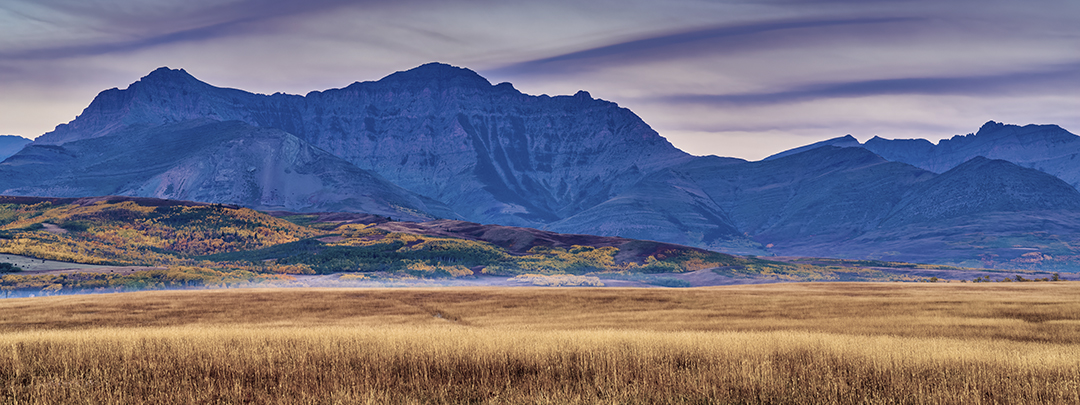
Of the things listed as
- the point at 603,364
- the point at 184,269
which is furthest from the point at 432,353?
the point at 184,269

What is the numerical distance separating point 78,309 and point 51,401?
4640 centimetres

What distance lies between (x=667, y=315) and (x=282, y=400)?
35800mm

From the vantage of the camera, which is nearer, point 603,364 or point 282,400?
point 282,400

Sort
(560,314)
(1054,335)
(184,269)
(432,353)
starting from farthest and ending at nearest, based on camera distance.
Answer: (184,269)
(560,314)
(1054,335)
(432,353)

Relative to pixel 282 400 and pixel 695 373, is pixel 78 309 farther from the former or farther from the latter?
pixel 695 373

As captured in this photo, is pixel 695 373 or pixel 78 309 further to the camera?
pixel 78 309

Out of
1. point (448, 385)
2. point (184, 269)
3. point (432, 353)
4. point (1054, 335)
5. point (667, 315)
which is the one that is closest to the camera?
point (448, 385)

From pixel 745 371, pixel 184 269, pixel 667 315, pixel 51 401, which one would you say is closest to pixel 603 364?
pixel 745 371

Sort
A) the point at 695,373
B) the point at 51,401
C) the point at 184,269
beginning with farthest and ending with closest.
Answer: the point at 184,269 < the point at 695,373 < the point at 51,401

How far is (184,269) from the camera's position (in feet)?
578

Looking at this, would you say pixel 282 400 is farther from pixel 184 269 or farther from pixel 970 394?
pixel 184 269

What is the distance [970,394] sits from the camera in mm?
19578

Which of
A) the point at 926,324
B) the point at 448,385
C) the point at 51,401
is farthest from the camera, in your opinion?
the point at 926,324

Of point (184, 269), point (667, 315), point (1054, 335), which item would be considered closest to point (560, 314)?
point (667, 315)
